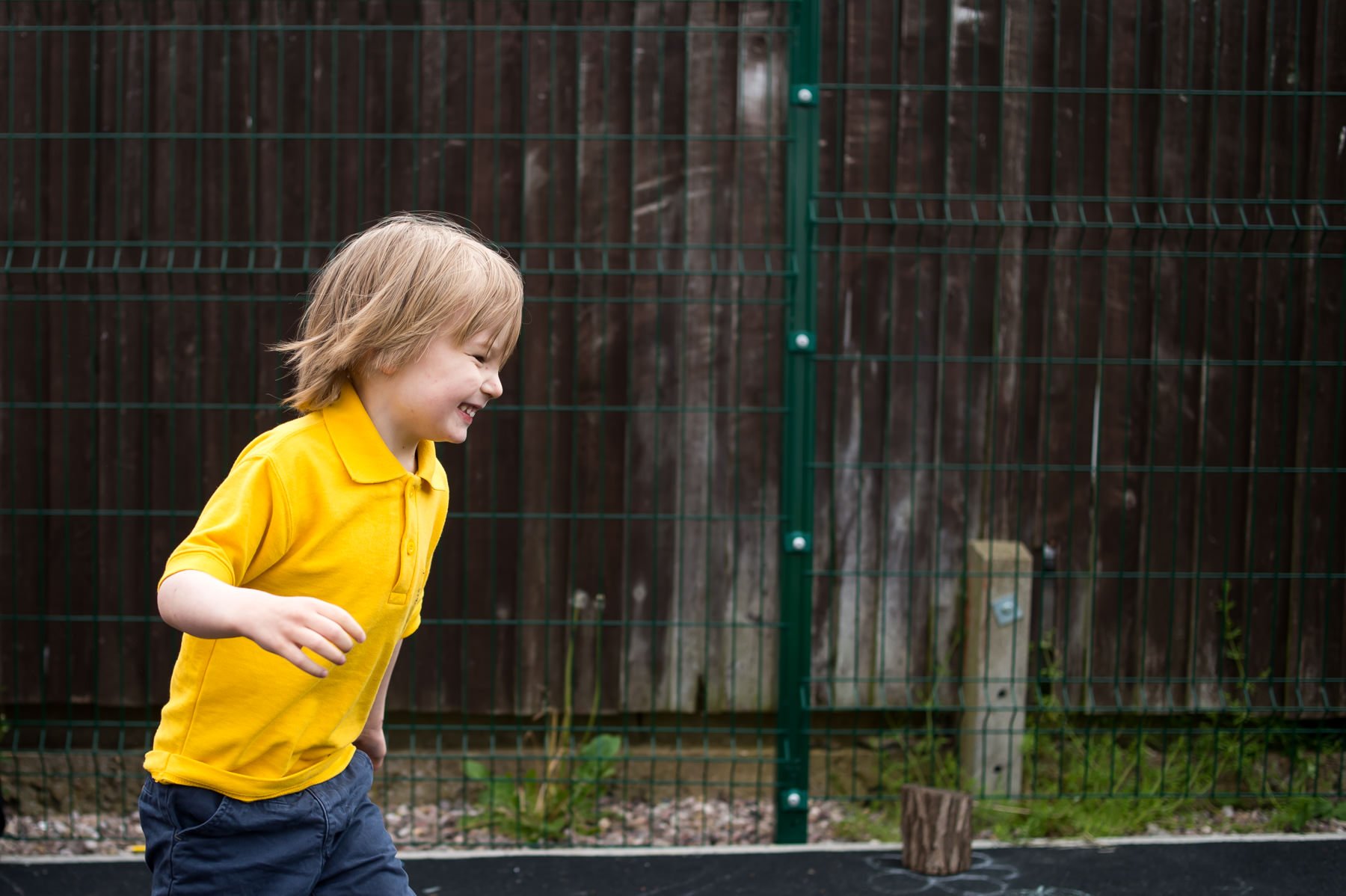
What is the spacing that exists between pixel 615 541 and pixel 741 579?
46cm

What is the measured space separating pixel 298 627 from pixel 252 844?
0.61 metres

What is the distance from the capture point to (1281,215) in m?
4.19

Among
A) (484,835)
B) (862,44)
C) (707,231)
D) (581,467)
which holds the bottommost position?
(484,835)

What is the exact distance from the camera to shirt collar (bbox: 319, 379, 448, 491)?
1.96 meters

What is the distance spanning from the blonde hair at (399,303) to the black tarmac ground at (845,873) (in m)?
2.06

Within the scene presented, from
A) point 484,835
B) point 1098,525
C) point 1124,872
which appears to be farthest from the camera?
point 1098,525

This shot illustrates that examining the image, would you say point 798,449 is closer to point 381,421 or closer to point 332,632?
point 381,421

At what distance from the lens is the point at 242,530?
1.78 metres

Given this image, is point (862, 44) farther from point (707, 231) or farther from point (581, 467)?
point (581, 467)

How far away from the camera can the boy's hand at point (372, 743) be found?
2.26 m

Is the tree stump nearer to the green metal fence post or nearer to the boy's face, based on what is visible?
the green metal fence post

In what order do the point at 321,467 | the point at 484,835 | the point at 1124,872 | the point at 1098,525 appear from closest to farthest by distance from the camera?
the point at 321,467 < the point at 1124,872 < the point at 484,835 < the point at 1098,525

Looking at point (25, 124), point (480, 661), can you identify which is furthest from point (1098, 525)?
point (25, 124)

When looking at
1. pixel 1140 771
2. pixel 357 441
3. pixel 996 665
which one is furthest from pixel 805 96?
pixel 1140 771
